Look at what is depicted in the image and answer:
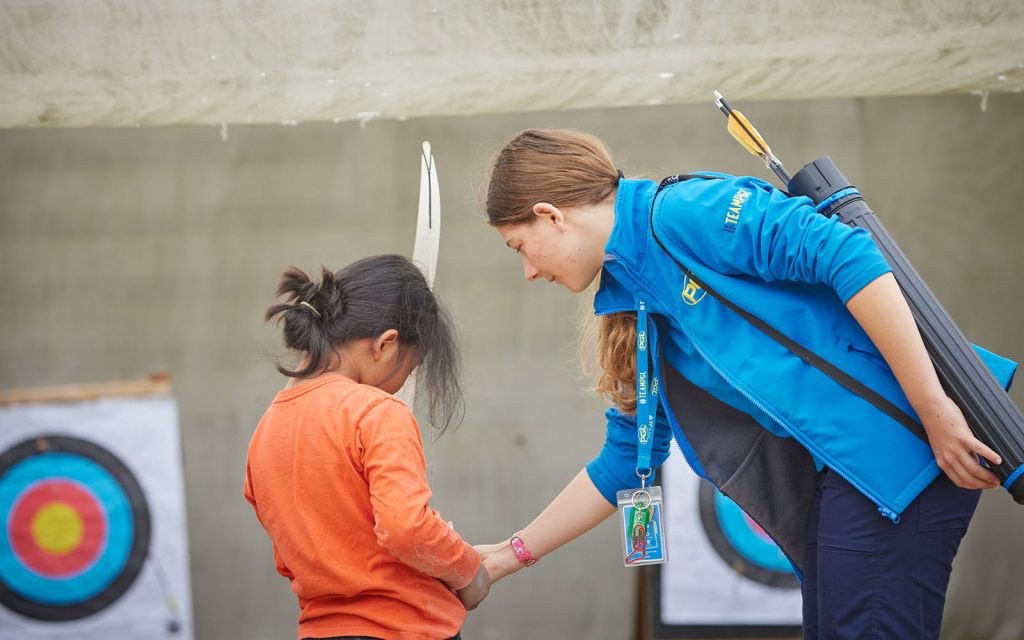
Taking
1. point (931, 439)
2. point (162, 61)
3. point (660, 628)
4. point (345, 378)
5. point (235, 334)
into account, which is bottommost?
point (660, 628)

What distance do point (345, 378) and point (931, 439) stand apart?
818mm

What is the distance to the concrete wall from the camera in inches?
107

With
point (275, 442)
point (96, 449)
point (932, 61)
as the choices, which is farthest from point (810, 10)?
point (96, 449)

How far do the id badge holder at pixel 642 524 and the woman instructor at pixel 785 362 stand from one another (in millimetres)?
165

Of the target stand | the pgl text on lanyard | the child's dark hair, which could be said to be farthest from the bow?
the target stand

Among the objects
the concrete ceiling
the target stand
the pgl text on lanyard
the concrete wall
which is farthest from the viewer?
the target stand

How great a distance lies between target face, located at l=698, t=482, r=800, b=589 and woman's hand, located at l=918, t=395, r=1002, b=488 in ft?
5.29

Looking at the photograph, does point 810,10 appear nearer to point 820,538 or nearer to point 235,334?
point 820,538

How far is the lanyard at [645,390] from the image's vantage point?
1512mm

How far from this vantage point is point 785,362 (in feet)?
4.43

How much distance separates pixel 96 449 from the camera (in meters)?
2.81

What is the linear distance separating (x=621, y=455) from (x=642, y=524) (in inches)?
5.0

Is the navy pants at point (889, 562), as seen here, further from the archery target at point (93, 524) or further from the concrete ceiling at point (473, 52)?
the archery target at point (93, 524)

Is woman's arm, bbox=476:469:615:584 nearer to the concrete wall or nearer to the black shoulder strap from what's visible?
the black shoulder strap
